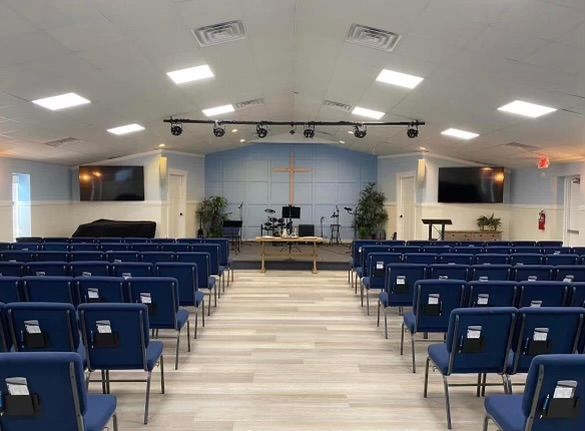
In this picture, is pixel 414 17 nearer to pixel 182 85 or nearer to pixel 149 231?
pixel 182 85

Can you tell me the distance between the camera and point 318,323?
5.82m

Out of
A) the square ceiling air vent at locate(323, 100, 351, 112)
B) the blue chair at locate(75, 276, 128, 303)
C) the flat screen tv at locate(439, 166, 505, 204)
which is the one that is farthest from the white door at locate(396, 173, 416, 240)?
the blue chair at locate(75, 276, 128, 303)

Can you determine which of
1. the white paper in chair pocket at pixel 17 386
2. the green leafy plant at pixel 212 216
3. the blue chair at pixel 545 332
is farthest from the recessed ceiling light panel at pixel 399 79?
the green leafy plant at pixel 212 216

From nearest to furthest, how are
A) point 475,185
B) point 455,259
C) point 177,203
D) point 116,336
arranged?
point 116,336 → point 455,259 → point 475,185 → point 177,203

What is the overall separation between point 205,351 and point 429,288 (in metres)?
2.51

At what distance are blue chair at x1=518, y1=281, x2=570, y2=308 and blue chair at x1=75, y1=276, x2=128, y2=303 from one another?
12.5 feet

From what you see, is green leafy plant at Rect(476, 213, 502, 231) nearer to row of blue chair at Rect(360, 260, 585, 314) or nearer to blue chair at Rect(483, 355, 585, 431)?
row of blue chair at Rect(360, 260, 585, 314)

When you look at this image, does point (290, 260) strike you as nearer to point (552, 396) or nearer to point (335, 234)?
point (335, 234)

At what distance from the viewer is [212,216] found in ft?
50.3

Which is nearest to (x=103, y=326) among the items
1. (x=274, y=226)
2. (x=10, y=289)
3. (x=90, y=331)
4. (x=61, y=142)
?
(x=90, y=331)

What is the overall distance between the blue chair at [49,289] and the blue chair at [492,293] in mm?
3809

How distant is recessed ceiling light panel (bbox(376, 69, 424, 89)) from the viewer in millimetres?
7094

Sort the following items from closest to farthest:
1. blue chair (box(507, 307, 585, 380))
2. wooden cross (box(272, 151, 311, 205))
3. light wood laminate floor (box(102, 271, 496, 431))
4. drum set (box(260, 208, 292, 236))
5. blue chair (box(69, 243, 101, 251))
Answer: blue chair (box(507, 307, 585, 380))
light wood laminate floor (box(102, 271, 496, 431))
blue chair (box(69, 243, 101, 251))
drum set (box(260, 208, 292, 236))
wooden cross (box(272, 151, 311, 205))

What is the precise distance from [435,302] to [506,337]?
106 cm
